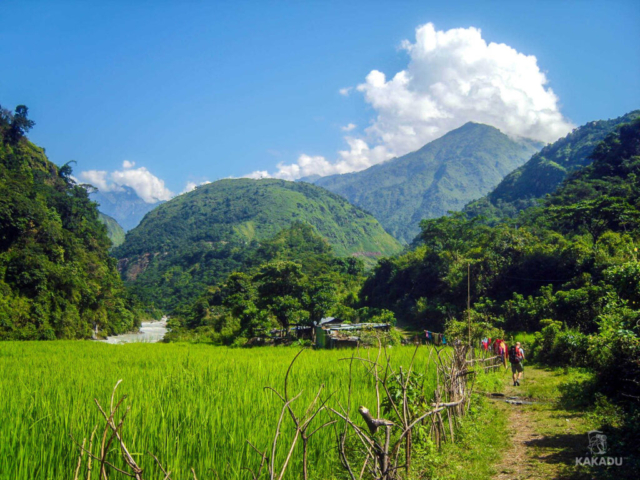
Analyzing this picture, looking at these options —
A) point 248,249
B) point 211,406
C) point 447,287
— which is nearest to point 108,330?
point 447,287

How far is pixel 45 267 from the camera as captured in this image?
2895cm

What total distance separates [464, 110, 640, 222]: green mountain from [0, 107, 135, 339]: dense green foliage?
6429cm

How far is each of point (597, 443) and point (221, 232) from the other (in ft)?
356

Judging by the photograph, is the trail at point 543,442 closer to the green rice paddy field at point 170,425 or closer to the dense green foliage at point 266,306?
the green rice paddy field at point 170,425

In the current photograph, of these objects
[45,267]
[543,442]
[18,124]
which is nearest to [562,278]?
[543,442]

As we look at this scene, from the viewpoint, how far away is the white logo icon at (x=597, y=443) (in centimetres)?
489

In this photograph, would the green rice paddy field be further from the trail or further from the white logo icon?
the white logo icon

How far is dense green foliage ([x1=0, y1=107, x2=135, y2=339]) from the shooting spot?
90.4 ft

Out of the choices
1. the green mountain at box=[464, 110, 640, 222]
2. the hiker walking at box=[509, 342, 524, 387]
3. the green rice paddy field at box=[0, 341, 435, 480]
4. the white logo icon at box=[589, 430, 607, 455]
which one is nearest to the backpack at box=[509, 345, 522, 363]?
the hiker walking at box=[509, 342, 524, 387]

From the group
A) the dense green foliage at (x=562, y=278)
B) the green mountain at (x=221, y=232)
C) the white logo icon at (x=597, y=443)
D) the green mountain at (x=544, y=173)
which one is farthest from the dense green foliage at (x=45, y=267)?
the green mountain at (x=544, y=173)

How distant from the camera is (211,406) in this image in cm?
516

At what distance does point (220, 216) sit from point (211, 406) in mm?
127295

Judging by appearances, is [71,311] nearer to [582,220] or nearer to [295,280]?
[295,280]

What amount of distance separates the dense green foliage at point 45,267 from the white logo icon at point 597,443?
2986 cm
